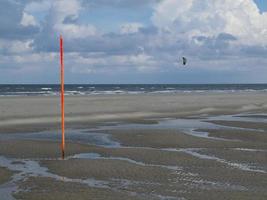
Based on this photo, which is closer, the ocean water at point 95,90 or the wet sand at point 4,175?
the wet sand at point 4,175

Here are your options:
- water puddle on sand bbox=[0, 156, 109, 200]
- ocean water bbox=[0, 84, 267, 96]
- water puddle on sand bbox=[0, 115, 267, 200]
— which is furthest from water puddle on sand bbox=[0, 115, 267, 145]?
ocean water bbox=[0, 84, 267, 96]

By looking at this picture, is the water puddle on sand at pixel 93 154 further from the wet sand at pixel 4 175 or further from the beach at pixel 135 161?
the wet sand at pixel 4 175

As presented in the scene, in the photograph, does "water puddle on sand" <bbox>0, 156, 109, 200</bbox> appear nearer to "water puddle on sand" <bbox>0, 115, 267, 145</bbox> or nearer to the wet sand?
the wet sand

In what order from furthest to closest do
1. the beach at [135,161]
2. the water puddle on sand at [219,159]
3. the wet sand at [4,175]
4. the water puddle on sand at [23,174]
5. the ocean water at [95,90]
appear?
the ocean water at [95,90], the water puddle on sand at [219,159], the wet sand at [4,175], the water puddle on sand at [23,174], the beach at [135,161]

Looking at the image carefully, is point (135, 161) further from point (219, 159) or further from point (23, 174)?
point (23, 174)

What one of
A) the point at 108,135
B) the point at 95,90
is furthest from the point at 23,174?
the point at 95,90

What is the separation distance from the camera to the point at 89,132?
21531 millimetres

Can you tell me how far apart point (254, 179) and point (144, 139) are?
8135 mm

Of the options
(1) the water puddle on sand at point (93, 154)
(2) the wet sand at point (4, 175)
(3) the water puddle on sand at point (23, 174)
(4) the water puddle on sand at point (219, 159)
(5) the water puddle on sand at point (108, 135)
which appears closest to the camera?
(3) the water puddle on sand at point (23, 174)

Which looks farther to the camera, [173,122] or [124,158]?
[173,122]

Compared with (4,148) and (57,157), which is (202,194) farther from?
(4,148)

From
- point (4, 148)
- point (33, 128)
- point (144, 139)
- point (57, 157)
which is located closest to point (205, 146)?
point (144, 139)

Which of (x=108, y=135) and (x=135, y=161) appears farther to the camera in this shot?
(x=108, y=135)

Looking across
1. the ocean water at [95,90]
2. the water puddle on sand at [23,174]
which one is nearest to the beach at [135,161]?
the water puddle on sand at [23,174]
